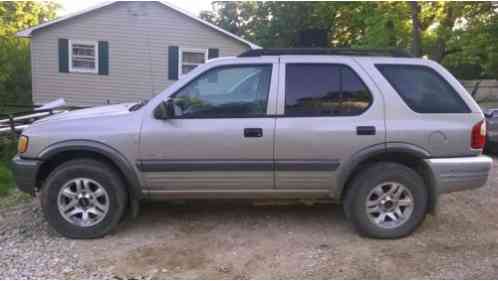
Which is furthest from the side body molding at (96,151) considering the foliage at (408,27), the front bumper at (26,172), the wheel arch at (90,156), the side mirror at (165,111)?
the foliage at (408,27)

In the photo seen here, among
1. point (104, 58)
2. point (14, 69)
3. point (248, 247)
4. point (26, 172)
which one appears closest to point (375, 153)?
point (248, 247)

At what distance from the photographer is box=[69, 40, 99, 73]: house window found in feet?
48.9

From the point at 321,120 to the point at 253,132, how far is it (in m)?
0.67

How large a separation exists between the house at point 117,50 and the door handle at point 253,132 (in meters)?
11.6

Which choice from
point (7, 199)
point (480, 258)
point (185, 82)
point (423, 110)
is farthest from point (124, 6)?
point (480, 258)

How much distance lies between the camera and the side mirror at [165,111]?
4.03 meters

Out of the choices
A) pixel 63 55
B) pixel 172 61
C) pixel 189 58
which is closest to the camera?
pixel 63 55

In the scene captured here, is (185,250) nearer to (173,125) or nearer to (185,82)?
(173,125)

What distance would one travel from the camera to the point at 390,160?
4238 mm

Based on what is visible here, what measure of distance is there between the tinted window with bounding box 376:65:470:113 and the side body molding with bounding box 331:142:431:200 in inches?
15.0

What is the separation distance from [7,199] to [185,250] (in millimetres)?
3030

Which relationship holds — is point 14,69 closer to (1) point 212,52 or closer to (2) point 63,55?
(2) point 63,55

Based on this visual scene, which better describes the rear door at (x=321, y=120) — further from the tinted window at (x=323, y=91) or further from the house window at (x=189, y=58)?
the house window at (x=189, y=58)

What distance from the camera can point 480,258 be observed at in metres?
3.83
